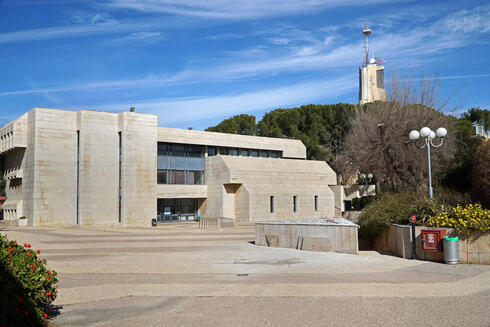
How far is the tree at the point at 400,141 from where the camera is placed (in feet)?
93.7

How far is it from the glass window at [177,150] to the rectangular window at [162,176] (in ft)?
6.45

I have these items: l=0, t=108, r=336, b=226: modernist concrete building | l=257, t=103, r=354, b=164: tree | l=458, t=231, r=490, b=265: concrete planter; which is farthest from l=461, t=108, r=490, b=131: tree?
l=458, t=231, r=490, b=265: concrete planter

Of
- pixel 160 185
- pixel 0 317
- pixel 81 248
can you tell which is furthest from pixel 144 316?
pixel 160 185

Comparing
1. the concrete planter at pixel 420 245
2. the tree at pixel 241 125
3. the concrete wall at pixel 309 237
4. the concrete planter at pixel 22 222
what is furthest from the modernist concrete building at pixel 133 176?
the concrete planter at pixel 420 245

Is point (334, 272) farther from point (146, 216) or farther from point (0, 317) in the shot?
point (146, 216)

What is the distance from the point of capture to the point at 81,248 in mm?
17516

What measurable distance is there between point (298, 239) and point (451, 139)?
1840 cm

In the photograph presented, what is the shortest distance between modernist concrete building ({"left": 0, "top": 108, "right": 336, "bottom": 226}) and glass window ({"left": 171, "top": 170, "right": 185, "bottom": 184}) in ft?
0.32

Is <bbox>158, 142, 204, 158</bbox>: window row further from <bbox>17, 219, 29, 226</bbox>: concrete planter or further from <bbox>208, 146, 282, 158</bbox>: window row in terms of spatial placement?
<bbox>17, 219, 29, 226</bbox>: concrete planter

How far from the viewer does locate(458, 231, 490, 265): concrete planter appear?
11.8 meters

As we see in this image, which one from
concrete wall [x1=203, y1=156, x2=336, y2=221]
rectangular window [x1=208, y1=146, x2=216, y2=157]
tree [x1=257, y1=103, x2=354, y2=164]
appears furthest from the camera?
tree [x1=257, y1=103, x2=354, y2=164]

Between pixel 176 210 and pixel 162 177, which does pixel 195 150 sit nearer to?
pixel 162 177

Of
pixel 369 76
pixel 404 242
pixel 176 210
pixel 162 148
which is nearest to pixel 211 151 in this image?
pixel 162 148

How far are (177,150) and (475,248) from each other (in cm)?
3328
